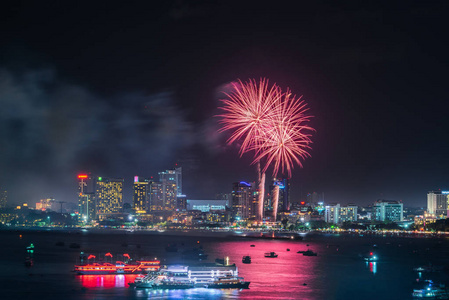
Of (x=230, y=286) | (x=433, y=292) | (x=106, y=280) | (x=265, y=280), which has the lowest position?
(x=265, y=280)

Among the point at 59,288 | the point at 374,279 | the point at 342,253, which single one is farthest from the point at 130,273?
the point at 342,253

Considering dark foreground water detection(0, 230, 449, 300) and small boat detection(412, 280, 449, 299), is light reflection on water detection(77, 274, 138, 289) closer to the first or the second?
dark foreground water detection(0, 230, 449, 300)

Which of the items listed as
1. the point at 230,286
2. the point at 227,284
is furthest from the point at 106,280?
the point at 230,286

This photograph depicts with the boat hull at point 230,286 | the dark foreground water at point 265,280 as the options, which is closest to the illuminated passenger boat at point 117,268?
the dark foreground water at point 265,280

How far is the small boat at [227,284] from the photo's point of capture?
4772 centimetres

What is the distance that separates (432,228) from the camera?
16350 centimetres

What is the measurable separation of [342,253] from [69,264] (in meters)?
42.4

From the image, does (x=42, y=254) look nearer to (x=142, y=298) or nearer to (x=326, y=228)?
(x=142, y=298)

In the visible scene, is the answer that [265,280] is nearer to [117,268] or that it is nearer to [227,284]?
[227,284]

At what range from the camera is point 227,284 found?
47906mm

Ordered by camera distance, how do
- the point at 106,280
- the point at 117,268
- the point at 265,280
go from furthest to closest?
the point at 117,268 < the point at 265,280 < the point at 106,280

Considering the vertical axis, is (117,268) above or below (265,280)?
above

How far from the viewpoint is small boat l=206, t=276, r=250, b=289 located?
157ft

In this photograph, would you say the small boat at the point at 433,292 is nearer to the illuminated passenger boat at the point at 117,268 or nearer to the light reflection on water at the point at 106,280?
the light reflection on water at the point at 106,280
